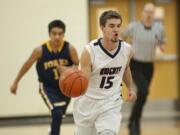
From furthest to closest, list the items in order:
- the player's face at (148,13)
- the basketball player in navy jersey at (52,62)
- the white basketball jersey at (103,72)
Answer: the player's face at (148,13) < the basketball player in navy jersey at (52,62) < the white basketball jersey at (103,72)

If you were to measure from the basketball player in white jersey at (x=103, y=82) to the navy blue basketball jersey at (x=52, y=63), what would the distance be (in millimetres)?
1709

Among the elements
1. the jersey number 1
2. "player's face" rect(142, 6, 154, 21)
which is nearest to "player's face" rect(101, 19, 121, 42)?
the jersey number 1

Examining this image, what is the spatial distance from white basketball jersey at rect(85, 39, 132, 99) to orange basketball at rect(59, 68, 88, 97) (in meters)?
0.23

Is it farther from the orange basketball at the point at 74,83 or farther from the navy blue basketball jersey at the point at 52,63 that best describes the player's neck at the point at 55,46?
the orange basketball at the point at 74,83

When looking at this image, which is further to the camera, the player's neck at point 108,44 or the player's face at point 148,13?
the player's face at point 148,13

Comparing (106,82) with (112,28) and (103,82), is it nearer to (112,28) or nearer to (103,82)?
(103,82)

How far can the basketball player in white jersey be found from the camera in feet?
16.4

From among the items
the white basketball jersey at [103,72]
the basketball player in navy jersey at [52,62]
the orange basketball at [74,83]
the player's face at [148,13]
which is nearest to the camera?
the orange basketball at [74,83]

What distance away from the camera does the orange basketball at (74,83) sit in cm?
481

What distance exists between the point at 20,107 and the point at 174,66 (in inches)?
144

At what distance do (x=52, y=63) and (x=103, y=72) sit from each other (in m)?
1.90

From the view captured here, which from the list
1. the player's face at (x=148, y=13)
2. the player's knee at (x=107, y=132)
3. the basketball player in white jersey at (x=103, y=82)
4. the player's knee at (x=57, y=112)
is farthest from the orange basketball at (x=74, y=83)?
the player's face at (x=148, y=13)

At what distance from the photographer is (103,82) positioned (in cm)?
511

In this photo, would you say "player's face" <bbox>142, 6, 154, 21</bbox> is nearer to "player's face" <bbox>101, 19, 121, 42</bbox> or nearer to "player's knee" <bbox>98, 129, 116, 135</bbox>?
"player's face" <bbox>101, 19, 121, 42</bbox>
